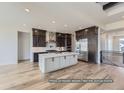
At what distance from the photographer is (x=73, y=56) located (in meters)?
6.59

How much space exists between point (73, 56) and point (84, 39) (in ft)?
7.39

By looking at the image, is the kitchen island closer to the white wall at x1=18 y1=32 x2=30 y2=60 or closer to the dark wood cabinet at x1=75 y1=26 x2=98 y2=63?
the dark wood cabinet at x1=75 y1=26 x2=98 y2=63

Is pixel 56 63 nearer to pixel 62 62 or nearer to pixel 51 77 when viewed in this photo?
pixel 62 62

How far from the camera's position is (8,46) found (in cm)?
695

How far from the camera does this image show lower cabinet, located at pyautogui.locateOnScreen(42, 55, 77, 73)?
4816 mm

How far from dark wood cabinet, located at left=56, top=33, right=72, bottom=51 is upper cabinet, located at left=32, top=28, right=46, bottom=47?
1.49m

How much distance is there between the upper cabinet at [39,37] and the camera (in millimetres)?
8070

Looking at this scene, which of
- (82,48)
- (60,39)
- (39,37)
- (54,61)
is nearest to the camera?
(54,61)

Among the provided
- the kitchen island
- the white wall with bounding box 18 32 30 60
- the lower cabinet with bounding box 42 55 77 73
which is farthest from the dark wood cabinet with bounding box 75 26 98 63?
the white wall with bounding box 18 32 30 60

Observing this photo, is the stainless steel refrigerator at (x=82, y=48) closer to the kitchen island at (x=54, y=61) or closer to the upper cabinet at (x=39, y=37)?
the kitchen island at (x=54, y=61)

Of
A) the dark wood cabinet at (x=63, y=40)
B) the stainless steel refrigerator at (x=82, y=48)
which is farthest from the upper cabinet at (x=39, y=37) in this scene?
the stainless steel refrigerator at (x=82, y=48)

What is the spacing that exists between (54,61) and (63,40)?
532 cm

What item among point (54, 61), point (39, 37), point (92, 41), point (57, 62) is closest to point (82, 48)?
point (92, 41)

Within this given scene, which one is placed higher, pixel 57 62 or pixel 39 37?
pixel 39 37
